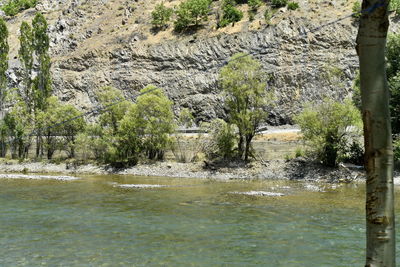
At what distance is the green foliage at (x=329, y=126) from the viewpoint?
1156 inches

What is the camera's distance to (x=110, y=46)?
75562mm

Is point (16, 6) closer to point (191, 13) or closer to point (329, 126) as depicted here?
point (191, 13)

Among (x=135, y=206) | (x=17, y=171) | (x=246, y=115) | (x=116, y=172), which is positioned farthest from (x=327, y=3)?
(x=135, y=206)

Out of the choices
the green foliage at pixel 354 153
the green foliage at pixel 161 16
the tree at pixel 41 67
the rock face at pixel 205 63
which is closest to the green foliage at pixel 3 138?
the tree at pixel 41 67

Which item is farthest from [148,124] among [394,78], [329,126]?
[394,78]

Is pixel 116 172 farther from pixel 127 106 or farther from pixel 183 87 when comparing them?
pixel 183 87

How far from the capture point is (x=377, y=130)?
391cm

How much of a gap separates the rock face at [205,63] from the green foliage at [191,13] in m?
3.39

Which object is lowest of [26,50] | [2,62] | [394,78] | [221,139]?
[221,139]

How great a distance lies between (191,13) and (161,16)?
608 cm

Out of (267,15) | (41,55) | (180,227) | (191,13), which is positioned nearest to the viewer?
(180,227)

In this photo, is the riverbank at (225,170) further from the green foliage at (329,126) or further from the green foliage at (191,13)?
the green foliage at (191,13)

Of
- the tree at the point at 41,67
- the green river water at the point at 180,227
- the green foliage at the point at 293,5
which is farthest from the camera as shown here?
the green foliage at the point at 293,5

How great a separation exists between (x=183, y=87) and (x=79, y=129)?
29.4 meters
